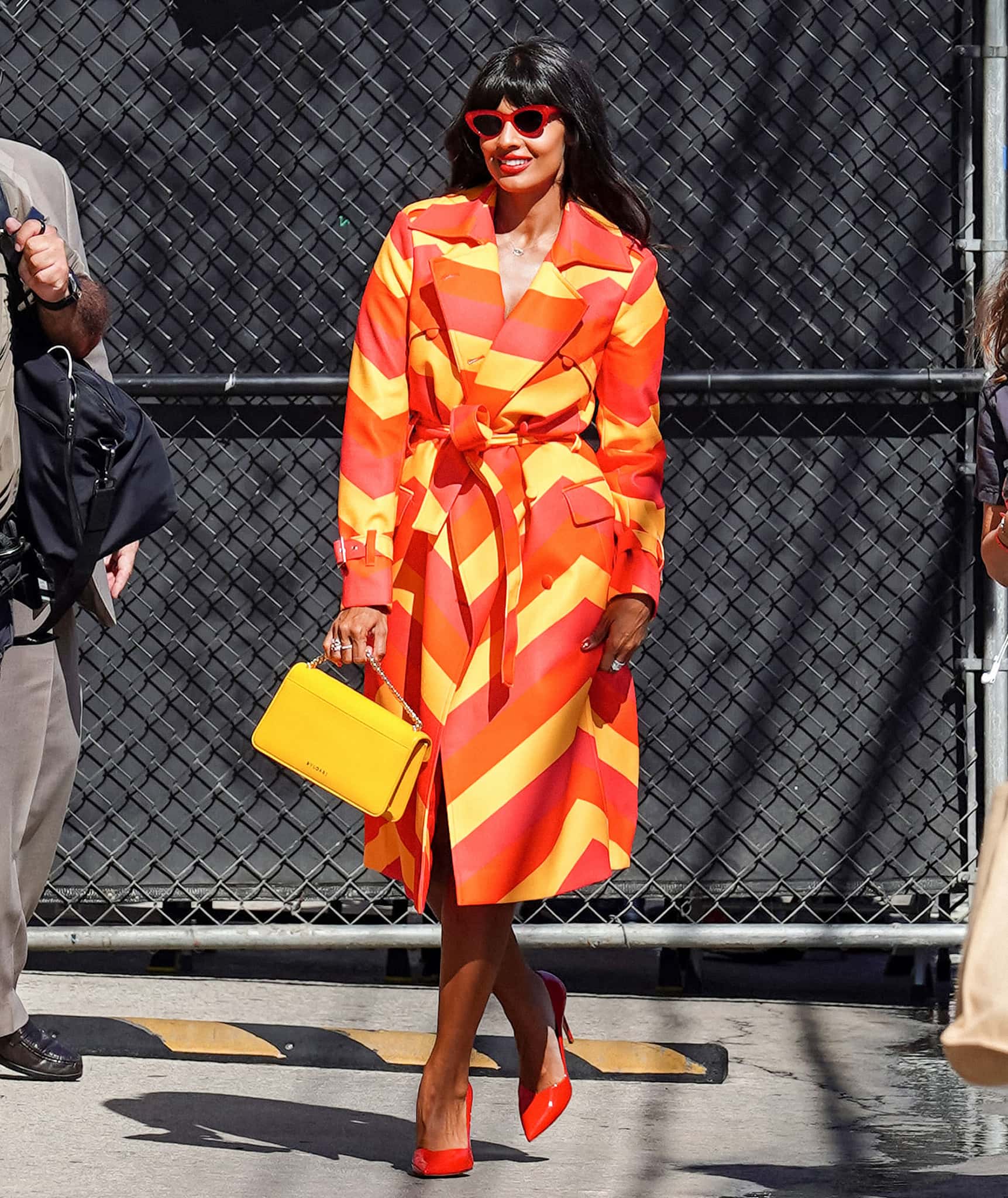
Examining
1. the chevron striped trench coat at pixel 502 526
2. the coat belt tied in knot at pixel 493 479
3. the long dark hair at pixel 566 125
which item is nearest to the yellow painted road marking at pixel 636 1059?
the chevron striped trench coat at pixel 502 526

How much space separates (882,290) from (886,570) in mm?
893

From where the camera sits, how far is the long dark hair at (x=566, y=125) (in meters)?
3.76

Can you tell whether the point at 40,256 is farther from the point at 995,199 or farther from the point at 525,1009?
the point at 995,199

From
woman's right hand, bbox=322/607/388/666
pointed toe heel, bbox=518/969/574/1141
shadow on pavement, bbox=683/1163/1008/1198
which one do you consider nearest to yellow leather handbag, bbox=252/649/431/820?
woman's right hand, bbox=322/607/388/666

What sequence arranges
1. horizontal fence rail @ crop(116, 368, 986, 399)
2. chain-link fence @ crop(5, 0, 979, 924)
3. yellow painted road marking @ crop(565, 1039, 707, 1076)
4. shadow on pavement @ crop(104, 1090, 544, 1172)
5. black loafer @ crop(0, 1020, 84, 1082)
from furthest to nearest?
chain-link fence @ crop(5, 0, 979, 924) < horizontal fence rail @ crop(116, 368, 986, 399) < yellow painted road marking @ crop(565, 1039, 707, 1076) < black loafer @ crop(0, 1020, 84, 1082) < shadow on pavement @ crop(104, 1090, 544, 1172)

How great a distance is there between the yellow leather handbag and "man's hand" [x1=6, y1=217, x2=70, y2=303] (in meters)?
0.94

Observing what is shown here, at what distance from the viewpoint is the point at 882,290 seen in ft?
18.1

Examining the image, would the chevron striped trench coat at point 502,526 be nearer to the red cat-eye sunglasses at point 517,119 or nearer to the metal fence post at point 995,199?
the red cat-eye sunglasses at point 517,119

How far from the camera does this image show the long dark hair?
3.76m

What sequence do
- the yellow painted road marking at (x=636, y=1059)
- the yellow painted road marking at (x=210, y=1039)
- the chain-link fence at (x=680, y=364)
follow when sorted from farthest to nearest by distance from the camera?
the chain-link fence at (x=680, y=364)
the yellow painted road marking at (x=210, y=1039)
the yellow painted road marking at (x=636, y=1059)

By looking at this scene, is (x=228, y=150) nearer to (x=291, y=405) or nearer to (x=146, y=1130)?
(x=291, y=405)

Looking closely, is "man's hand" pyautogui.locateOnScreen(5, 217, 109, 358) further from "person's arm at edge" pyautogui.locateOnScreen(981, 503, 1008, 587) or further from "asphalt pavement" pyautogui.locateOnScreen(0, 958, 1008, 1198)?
"person's arm at edge" pyautogui.locateOnScreen(981, 503, 1008, 587)

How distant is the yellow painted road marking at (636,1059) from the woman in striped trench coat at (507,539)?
742mm

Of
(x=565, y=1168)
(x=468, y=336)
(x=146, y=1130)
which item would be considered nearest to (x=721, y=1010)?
(x=565, y=1168)
